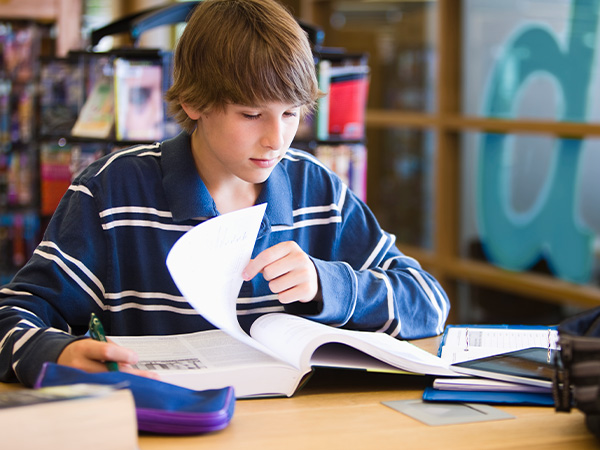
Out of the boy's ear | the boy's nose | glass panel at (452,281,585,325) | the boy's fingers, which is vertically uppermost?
the boy's ear

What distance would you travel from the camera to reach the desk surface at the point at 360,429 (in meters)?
0.83

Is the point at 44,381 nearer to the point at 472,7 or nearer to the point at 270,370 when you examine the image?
the point at 270,370

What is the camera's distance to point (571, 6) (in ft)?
10.7

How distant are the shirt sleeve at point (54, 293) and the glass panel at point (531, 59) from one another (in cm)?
246

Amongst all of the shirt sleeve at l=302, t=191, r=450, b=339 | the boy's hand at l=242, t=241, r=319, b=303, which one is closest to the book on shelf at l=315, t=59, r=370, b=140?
the shirt sleeve at l=302, t=191, r=450, b=339

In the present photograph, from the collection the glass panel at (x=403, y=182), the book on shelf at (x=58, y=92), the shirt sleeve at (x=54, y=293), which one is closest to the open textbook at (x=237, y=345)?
the shirt sleeve at (x=54, y=293)

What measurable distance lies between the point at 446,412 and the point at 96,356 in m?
0.42

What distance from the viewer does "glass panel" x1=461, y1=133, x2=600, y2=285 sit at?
3258mm

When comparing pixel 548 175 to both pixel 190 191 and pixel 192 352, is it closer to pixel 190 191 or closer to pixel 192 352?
pixel 190 191

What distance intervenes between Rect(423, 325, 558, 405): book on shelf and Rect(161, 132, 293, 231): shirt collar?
1.16ft

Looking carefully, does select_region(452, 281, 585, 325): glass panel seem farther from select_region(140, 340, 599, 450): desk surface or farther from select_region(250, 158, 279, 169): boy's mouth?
select_region(140, 340, 599, 450): desk surface

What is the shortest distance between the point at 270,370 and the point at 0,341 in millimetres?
376

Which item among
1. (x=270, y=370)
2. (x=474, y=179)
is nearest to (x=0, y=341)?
(x=270, y=370)

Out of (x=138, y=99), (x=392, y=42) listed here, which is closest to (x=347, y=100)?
(x=138, y=99)
